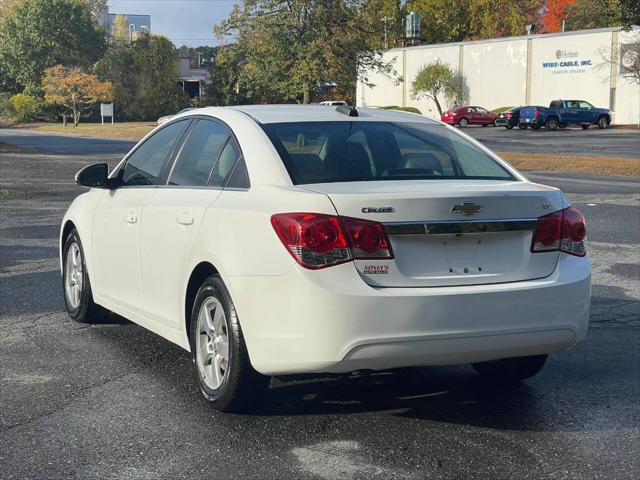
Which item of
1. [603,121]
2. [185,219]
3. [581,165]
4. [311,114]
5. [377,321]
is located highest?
[311,114]

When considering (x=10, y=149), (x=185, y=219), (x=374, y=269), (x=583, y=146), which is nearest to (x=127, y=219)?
(x=185, y=219)

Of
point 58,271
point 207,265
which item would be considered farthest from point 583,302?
Result: point 58,271

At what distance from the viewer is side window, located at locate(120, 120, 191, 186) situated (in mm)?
6035

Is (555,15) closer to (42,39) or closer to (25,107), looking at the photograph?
(42,39)

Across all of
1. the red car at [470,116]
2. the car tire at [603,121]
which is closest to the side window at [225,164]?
the car tire at [603,121]

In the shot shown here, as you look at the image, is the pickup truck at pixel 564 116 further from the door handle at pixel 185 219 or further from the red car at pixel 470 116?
the door handle at pixel 185 219

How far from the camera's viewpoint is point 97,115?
86.2 m

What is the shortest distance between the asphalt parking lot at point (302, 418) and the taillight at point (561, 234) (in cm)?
91

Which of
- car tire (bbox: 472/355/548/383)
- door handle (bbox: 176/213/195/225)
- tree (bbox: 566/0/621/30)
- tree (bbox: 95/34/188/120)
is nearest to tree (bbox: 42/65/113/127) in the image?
tree (bbox: 95/34/188/120)

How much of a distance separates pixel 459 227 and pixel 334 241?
2.06ft

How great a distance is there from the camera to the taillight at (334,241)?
4414mm

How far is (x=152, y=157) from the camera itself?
6.20 meters

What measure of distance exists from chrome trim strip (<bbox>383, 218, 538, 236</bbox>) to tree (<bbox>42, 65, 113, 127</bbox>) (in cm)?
7027

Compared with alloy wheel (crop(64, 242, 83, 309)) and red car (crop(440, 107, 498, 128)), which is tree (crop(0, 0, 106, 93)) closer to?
red car (crop(440, 107, 498, 128))
